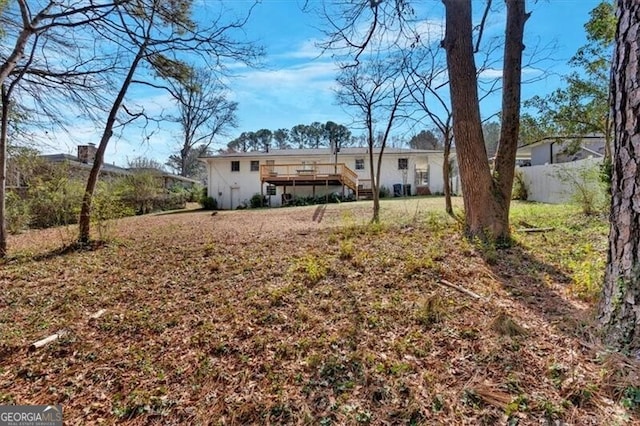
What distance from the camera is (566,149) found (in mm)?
11875

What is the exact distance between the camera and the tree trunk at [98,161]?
21.6 feet

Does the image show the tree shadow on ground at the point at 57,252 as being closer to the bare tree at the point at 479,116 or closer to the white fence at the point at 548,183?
the bare tree at the point at 479,116

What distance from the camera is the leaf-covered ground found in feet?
6.17

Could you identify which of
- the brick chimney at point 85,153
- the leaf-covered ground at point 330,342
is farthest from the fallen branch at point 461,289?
the brick chimney at point 85,153

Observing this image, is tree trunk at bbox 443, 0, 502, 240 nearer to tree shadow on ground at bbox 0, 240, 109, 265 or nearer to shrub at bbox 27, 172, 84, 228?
tree shadow on ground at bbox 0, 240, 109, 265

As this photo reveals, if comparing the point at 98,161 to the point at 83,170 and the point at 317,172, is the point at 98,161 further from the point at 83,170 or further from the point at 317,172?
the point at 317,172

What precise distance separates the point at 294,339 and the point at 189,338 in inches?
35.2

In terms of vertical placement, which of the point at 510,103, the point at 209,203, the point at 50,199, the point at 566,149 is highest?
the point at 566,149

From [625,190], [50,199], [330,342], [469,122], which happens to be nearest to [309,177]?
[50,199]

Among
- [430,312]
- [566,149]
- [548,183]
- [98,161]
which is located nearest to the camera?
[430,312]

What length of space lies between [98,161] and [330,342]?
6.94m

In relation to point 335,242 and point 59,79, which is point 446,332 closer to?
point 335,242

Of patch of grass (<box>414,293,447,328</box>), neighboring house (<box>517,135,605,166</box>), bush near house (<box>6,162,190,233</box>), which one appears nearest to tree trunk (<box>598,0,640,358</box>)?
patch of grass (<box>414,293,447,328</box>)

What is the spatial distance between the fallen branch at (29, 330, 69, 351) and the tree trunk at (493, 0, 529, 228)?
210 inches
